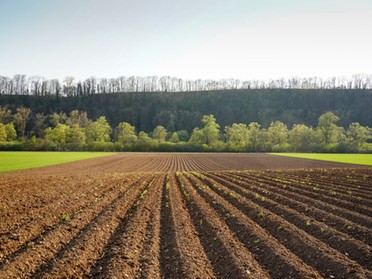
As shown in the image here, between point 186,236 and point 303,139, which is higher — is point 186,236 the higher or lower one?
the lower one

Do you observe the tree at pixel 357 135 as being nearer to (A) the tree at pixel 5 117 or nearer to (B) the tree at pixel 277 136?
(B) the tree at pixel 277 136

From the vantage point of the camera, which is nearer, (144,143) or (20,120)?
(144,143)

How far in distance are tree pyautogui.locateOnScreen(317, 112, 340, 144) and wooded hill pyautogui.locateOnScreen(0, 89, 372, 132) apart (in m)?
61.8

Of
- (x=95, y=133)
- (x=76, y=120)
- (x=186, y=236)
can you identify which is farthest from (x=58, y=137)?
(x=186, y=236)

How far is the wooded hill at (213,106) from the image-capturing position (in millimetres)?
161625

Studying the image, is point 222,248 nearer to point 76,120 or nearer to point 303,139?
point 303,139

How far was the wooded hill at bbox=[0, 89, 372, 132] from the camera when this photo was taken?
530 ft

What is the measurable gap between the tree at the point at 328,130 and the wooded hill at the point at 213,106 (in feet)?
203

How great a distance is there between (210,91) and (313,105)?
5921 cm

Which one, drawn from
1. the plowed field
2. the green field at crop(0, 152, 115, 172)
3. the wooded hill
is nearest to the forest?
the wooded hill

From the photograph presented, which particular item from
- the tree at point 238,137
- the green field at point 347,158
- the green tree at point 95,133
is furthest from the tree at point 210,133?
the green field at point 347,158

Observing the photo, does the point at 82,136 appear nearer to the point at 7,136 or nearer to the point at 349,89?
the point at 7,136

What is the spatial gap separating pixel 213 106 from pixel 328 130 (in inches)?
3448

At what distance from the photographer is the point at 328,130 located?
98.7 m
